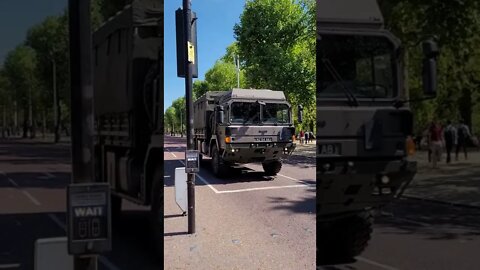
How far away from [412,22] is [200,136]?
760 mm

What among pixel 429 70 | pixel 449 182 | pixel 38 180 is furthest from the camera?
pixel 38 180

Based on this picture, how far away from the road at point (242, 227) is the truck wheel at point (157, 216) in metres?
0.02

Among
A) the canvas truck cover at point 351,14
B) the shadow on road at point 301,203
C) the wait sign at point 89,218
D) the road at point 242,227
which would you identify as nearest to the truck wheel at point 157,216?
the road at point 242,227

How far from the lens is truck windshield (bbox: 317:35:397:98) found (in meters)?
1.24

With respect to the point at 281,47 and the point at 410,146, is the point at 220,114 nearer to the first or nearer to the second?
the point at 281,47

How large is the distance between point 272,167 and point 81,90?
2.24ft

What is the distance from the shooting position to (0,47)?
145 centimetres

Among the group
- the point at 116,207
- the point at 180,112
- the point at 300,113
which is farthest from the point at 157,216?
the point at 300,113

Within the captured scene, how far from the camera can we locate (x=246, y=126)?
1446mm

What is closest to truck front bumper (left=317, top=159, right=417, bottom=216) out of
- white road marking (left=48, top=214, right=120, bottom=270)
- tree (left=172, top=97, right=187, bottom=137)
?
tree (left=172, top=97, right=187, bottom=137)

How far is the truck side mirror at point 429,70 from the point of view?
1235 mm

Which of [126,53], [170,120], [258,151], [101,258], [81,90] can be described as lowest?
[101,258]

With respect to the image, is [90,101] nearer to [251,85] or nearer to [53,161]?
[53,161]

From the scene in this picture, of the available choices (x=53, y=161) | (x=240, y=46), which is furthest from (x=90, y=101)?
(x=240, y=46)
